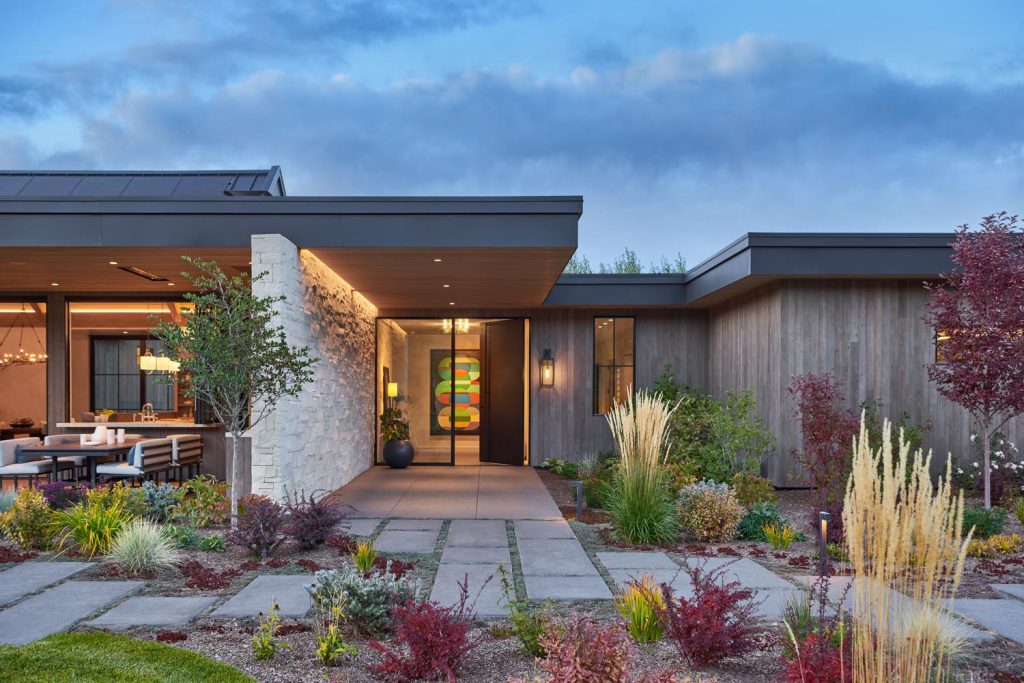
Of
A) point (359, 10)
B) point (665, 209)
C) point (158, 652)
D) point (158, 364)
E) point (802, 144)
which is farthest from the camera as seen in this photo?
point (665, 209)

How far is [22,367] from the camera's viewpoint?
13133 millimetres

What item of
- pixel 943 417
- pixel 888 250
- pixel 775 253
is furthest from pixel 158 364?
pixel 943 417

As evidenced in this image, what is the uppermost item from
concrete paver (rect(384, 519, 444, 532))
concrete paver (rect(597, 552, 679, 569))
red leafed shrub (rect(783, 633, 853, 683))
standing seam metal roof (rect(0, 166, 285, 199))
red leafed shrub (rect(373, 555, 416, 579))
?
standing seam metal roof (rect(0, 166, 285, 199))

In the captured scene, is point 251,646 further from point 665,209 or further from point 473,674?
point 665,209

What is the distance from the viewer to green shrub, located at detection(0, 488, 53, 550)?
223 inches

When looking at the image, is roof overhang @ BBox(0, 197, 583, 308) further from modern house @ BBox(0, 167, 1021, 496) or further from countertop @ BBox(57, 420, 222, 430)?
countertop @ BBox(57, 420, 222, 430)

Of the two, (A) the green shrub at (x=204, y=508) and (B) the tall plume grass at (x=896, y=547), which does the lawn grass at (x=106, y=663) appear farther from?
(A) the green shrub at (x=204, y=508)

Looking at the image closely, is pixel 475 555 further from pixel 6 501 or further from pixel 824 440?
pixel 6 501

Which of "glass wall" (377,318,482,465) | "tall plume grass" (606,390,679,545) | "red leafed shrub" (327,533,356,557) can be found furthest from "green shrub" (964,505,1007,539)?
"glass wall" (377,318,482,465)

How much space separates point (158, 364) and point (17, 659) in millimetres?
8163

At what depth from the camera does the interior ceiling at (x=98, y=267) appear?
7316 millimetres

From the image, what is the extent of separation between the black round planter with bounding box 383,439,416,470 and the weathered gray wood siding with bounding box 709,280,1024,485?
6.06 meters

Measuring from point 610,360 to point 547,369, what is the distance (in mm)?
1163

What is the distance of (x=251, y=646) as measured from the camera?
11.2 ft
